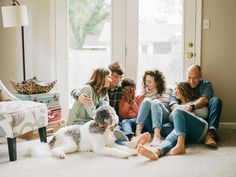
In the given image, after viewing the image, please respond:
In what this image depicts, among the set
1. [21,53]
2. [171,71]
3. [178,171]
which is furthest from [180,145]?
[21,53]

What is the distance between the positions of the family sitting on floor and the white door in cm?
43

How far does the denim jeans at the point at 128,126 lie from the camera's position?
3.39m

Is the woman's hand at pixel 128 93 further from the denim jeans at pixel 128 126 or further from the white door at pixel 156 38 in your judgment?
the white door at pixel 156 38

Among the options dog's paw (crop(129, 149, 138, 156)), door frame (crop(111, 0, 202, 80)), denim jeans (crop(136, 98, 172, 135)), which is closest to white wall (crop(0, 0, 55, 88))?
door frame (crop(111, 0, 202, 80))

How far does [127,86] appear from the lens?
3.71 metres

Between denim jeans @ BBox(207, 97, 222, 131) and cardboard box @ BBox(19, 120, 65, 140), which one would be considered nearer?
denim jeans @ BBox(207, 97, 222, 131)

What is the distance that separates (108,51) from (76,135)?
141 cm

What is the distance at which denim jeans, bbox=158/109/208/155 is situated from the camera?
306 centimetres

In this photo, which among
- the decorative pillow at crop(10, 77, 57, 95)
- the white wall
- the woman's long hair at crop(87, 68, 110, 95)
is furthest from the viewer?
the white wall

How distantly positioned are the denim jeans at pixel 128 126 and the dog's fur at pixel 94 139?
314mm

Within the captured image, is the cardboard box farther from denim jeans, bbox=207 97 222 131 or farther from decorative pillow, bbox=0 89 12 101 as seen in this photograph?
denim jeans, bbox=207 97 222 131

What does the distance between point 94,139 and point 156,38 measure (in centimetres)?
161

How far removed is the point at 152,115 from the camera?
3.43m

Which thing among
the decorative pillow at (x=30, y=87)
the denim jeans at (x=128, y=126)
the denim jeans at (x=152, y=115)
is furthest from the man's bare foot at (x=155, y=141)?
the decorative pillow at (x=30, y=87)
